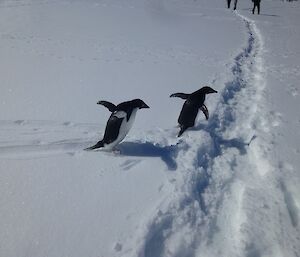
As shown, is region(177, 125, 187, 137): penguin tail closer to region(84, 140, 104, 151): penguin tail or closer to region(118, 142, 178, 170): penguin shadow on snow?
region(118, 142, 178, 170): penguin shadow on snow

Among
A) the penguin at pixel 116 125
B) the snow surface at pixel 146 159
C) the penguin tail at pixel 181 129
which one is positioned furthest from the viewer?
the penguin tail at pixel 181 129

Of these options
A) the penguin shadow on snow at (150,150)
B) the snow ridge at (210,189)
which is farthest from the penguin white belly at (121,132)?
the snow ridge at (210,189)

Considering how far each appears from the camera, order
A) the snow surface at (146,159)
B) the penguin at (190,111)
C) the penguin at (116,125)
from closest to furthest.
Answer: the snow surface at (146,159) < the penguin at (116,125) < the penguin at (190,111)

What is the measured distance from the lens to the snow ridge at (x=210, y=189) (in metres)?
2.20

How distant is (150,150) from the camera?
11.0 feet

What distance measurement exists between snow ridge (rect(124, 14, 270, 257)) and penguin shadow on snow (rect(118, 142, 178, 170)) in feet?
0.24

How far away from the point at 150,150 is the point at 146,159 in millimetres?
223

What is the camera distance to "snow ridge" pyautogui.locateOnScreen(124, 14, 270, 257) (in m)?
2.20

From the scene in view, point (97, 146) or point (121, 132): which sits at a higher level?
point (121, 132)

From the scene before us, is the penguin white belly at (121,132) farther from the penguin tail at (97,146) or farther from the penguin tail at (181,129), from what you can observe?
the penguin tail at (181,129)

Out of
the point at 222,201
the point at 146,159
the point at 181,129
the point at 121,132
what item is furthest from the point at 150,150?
the point at 222,201

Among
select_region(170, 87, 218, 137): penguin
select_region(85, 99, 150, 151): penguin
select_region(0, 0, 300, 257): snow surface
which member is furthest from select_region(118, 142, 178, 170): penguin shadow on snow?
select_region(170, 87, 218, 137): penguin

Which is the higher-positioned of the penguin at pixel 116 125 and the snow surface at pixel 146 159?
the penguin at pixel 116 125

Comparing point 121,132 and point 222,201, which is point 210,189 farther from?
point 121,132
